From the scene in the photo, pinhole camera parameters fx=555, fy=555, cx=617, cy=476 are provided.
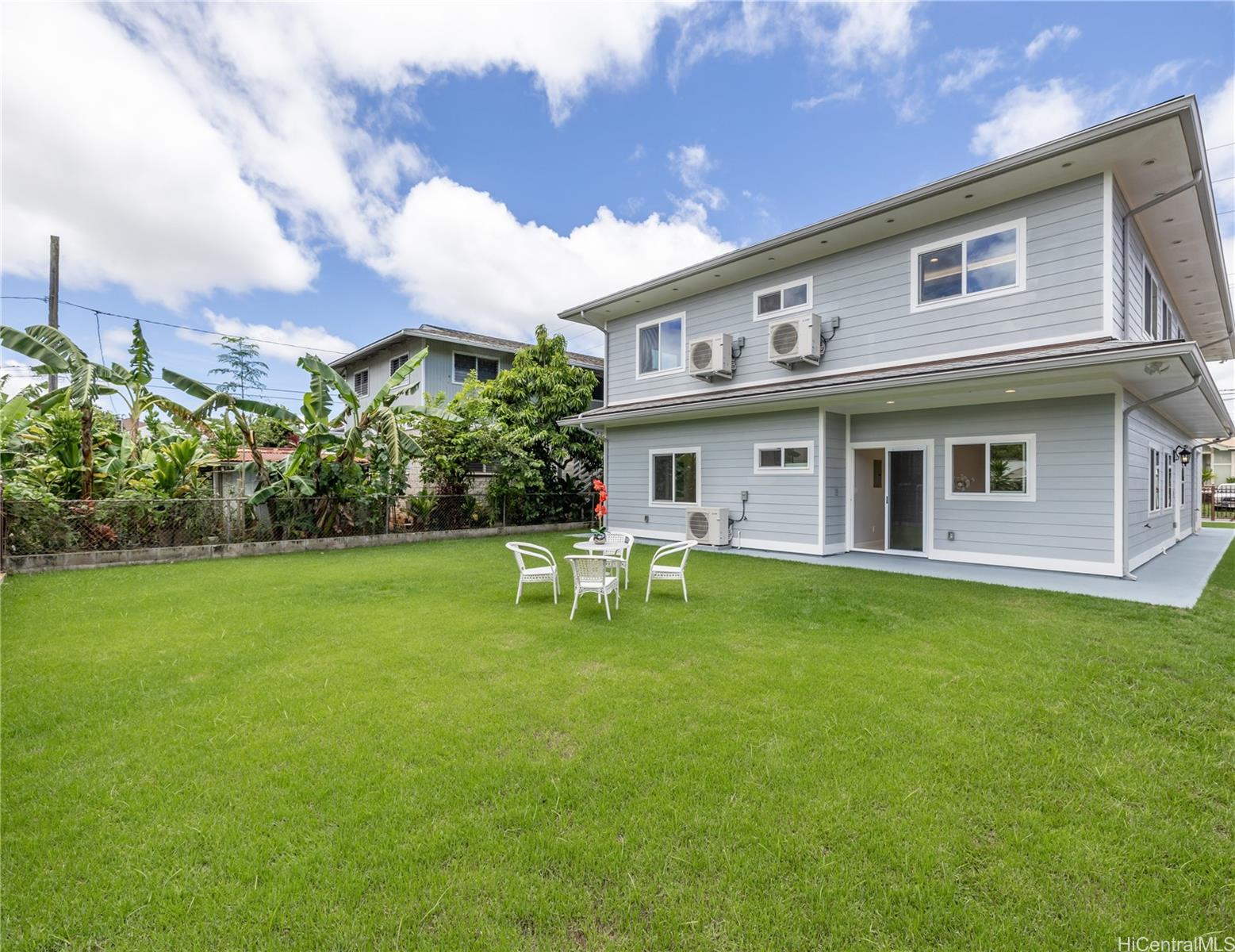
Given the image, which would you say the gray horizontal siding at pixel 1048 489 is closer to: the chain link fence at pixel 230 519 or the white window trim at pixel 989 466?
the white window trim at pixel 989 466

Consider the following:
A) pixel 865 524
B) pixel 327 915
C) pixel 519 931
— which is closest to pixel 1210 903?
pixel 519 931

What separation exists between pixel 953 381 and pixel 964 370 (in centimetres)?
21

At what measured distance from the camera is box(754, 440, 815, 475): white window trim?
10.9 metres

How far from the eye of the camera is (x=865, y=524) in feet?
38.2

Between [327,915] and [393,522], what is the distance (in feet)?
41.8

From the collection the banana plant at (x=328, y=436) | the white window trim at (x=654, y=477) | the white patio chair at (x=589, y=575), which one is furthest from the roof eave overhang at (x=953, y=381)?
the white patio chair at (x=589, y=575)

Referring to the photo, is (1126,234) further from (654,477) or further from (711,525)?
(654,477)

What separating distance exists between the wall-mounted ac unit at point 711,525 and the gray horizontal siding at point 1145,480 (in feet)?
21.6

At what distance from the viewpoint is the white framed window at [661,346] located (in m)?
13.8

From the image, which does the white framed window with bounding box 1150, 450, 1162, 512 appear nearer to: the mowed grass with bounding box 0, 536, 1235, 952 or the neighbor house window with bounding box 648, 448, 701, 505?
the mowed grass with bounding box 0, 536, 1235, 952

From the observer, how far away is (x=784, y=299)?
11.8 metres

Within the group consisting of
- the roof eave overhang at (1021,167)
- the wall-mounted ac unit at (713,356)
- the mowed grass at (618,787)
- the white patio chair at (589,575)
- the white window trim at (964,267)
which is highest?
the roof eave overhang at (1021,167)

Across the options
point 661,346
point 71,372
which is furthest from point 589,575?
point 71,372

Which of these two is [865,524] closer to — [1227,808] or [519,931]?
[1227,808]
